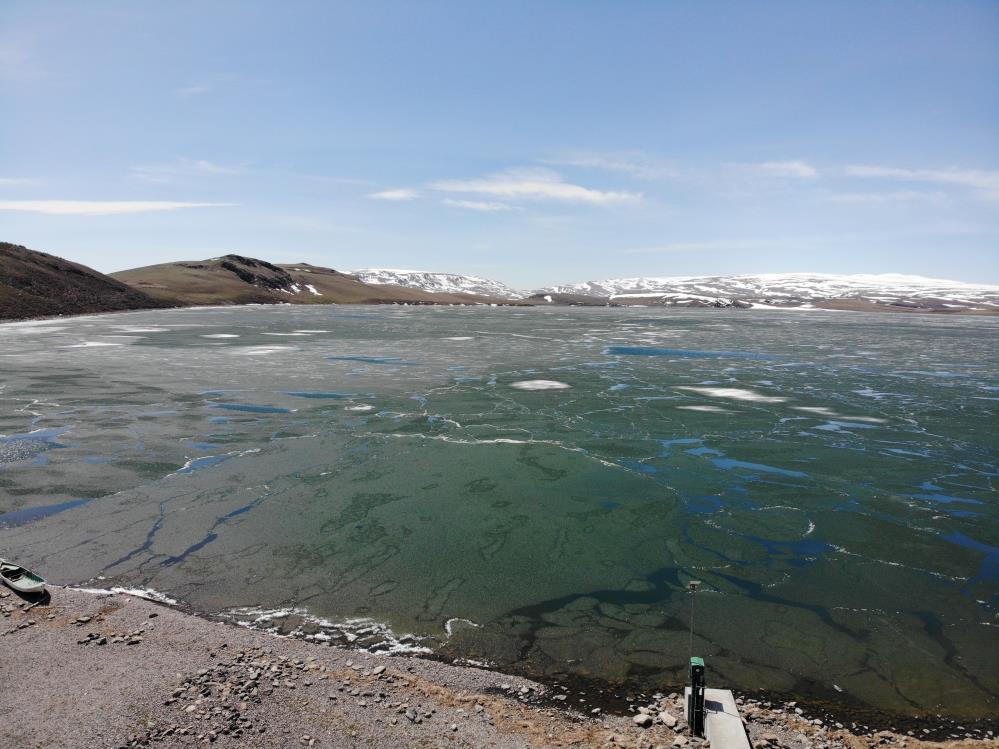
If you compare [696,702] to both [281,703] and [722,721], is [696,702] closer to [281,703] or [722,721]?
[722,721]

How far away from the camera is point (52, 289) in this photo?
3706 inches

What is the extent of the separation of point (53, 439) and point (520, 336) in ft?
161

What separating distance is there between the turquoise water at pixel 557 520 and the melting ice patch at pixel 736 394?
27cm

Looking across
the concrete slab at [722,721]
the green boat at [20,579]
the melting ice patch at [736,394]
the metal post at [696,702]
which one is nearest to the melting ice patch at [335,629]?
the green boat at [20,579]

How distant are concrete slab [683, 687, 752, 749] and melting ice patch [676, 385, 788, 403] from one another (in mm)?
21910

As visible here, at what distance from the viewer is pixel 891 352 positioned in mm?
51656

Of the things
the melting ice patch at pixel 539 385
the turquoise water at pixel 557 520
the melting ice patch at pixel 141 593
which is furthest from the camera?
the melting ice patch at pixel 539 385

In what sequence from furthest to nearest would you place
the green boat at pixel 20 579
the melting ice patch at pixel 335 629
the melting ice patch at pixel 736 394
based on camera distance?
the melting ice patch at pixel 736 394
the green boat at pixel 20 579
the melting ice patch at pixel 335 629

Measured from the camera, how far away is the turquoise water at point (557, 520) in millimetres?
8734

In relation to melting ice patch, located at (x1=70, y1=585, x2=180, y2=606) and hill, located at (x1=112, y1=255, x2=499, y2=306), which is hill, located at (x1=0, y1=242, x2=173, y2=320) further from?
melting ice patch, located at (x1=70, y1=585, x2=180, y2=606)

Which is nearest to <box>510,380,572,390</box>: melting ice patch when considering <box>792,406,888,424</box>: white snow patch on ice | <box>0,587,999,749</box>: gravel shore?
<box>792,406,888,424</box>: white snow patch on ice

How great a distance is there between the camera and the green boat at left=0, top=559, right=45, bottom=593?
30.8 feet

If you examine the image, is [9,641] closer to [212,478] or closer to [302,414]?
[212,478]

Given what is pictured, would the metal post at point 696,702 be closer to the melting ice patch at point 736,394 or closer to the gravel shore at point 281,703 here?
the gravel shore at point 281,703
